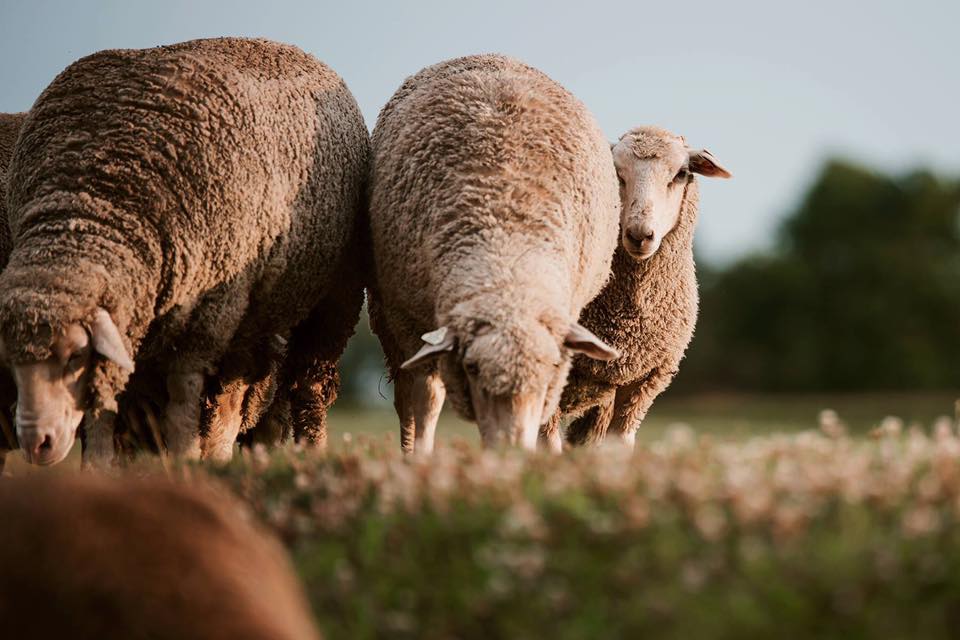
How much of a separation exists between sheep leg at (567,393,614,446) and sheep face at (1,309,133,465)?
14.2ft

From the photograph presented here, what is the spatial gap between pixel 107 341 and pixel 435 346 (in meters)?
1.85

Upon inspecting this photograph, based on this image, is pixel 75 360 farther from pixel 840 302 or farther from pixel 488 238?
pixel 840 302

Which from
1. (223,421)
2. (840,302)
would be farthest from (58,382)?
(840,302)

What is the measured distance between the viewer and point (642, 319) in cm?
932

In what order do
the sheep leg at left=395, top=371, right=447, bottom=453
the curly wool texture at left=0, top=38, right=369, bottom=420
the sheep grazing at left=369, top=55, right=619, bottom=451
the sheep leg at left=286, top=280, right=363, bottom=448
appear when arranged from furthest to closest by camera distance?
the sheep leg at left=286, top=280, right=363, bottom=448 → the sheep leg at left=395, top=371, right=447, bottom=453 → the curly wool texture at left=0, top=38, right=369, bottom=420 → the sheep grazing at left=369, top=55, right=619, bottom=451

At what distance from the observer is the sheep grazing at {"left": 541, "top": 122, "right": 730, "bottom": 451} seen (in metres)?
9.05

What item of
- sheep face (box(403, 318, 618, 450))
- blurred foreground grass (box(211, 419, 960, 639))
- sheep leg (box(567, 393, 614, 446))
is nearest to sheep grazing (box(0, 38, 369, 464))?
sheep face (box(403, 318, 618, 450))

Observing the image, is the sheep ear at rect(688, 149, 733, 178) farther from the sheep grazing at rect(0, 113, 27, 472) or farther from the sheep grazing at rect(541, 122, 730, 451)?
the sheep grazing at rect(0, 113, 27, 472)

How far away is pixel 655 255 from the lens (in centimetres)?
946

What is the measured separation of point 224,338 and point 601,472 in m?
3.97

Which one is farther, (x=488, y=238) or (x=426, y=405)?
(x=426, y=405)

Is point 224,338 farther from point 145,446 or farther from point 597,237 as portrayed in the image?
point 597,237

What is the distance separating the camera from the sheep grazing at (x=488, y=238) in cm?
629

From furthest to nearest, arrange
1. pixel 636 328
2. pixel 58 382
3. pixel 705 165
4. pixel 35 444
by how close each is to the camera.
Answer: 1. pixel 705 165
2. pixel 636 328
3. pixel 58 382
4. pixel 35 444
